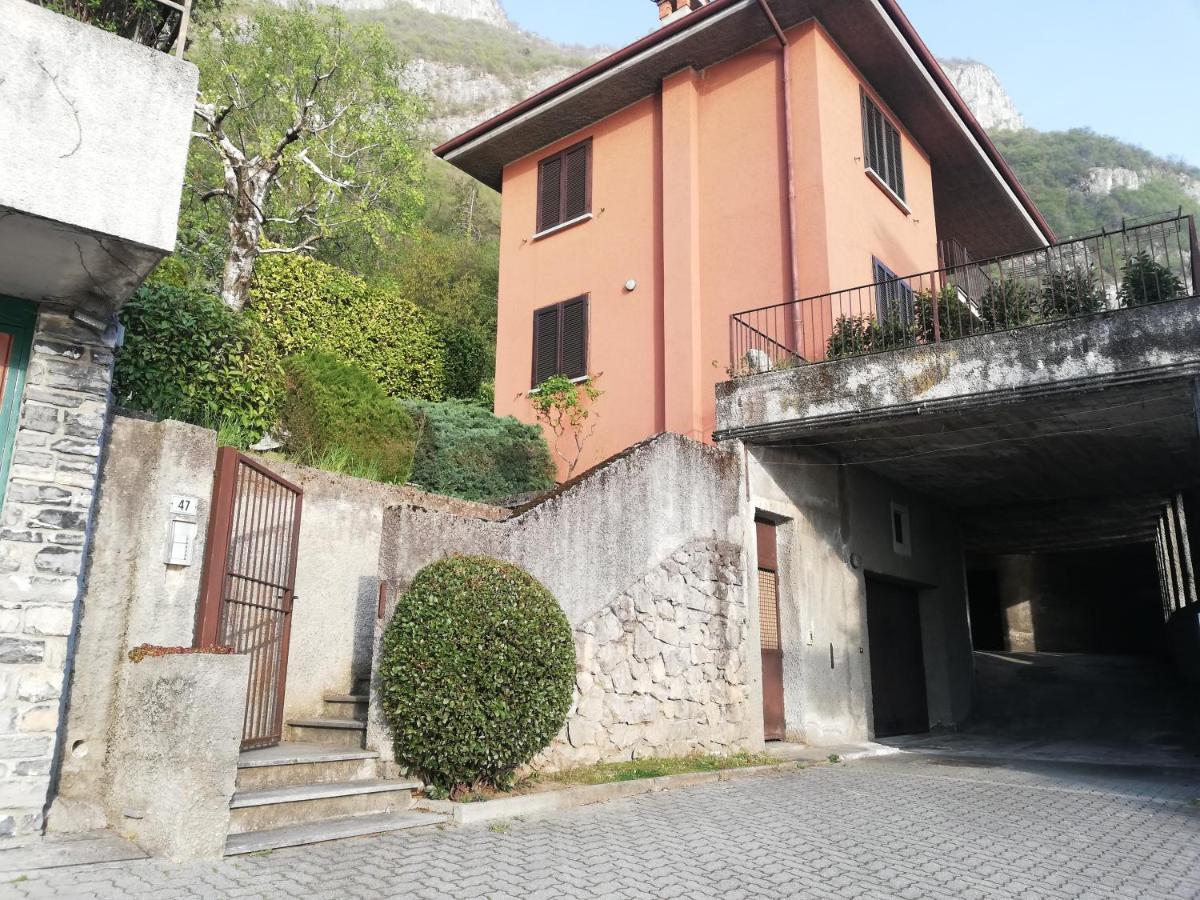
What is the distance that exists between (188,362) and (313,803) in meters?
4.56

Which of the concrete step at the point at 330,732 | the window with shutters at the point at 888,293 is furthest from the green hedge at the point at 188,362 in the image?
the window with shutters at the point at 888,293

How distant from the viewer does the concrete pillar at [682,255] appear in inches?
466

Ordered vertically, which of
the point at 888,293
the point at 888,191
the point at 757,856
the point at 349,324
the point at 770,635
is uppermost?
the point at 888,191

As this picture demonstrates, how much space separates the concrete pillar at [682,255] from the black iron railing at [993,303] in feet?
2.52

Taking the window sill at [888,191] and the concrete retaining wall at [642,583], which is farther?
the window sill at [888,191]

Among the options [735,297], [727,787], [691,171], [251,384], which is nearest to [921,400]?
[735,297]

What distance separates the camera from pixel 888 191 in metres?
13.2

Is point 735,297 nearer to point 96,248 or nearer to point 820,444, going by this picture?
point 820,444

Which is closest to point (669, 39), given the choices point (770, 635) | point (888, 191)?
point (888, 191)

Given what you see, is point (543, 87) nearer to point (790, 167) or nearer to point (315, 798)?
point (790, 167)

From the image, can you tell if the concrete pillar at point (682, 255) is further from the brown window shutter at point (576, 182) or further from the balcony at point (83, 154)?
the balcony at point (83, 154)

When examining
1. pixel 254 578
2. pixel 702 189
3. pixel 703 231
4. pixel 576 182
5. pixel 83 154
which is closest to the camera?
pixel 83 154

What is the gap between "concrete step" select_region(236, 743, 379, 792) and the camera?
17.7 feet

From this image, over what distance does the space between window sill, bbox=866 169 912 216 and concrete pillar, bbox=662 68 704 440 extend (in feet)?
8.74
